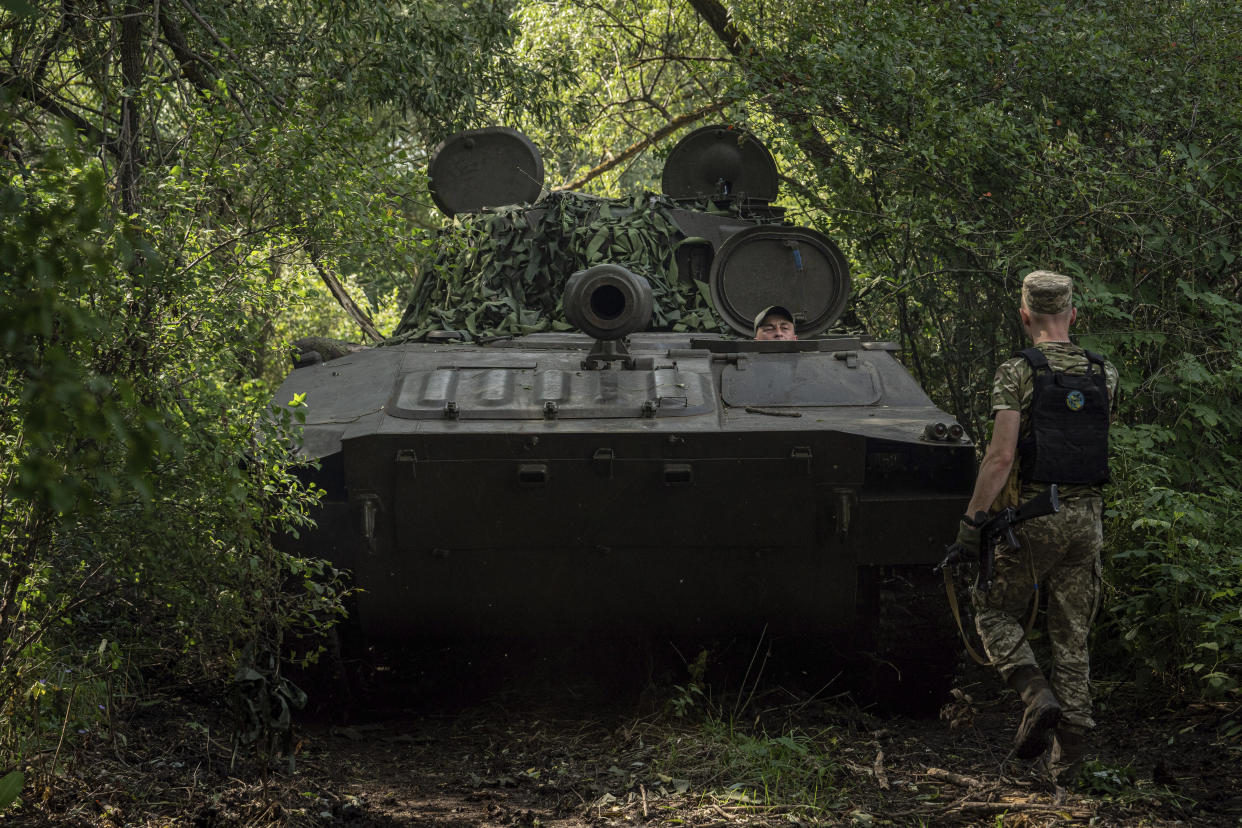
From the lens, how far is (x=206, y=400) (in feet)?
13.0

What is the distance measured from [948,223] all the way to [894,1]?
59.0 inches

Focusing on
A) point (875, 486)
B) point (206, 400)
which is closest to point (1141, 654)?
point (875, 486)

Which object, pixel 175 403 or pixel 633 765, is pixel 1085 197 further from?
pixel 175 403

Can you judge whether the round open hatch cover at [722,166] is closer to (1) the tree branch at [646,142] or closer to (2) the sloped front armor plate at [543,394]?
(2) the sloped front armor plate at [543,394]

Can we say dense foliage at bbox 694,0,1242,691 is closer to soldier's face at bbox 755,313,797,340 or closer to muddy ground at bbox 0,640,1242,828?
muddy ground at bbox 0,640,1242,828

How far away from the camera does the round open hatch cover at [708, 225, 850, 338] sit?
20.8ft

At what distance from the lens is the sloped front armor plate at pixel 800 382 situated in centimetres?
530

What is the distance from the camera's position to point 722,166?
8039mm

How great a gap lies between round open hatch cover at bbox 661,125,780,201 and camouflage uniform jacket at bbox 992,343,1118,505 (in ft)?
13.1

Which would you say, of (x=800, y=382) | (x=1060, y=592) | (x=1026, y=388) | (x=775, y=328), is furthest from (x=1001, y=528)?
(x=775, y=328)

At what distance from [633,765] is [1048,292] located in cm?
205

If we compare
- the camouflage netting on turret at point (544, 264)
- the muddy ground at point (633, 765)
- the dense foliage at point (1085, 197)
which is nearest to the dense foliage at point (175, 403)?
the muddy ground at point (633, 765)

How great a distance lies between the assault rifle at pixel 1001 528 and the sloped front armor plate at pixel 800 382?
115 centimetres

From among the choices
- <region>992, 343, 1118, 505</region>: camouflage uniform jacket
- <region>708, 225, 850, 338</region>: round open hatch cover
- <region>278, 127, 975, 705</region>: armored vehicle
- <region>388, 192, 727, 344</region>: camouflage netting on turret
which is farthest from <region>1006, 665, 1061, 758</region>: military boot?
<region>388, 192, 727, 344</region>: camouflage netting on turret
